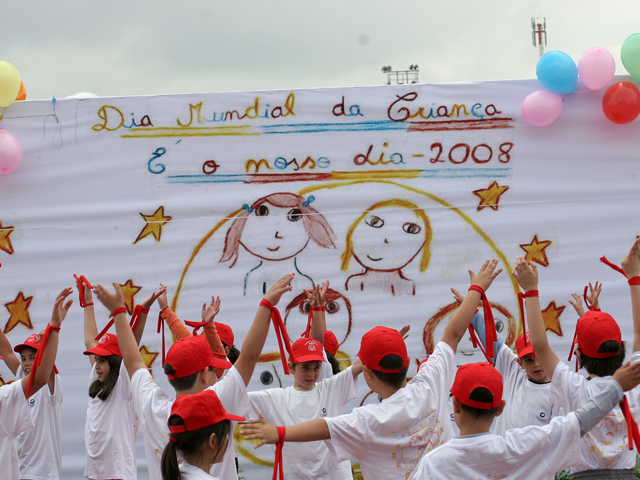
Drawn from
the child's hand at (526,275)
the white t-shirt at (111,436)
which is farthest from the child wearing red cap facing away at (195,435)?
the white t-shirt at (111,436)

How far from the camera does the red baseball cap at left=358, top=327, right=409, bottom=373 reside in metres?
2.66

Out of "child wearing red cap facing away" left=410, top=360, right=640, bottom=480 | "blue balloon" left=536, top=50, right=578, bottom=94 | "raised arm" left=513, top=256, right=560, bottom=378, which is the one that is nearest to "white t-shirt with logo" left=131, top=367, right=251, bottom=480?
"child wearing red cap facing away" left=410, top=360, right=640, bottom=480

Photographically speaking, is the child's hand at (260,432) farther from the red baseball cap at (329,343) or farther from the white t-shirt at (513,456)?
the red baseball cap at (329,343)

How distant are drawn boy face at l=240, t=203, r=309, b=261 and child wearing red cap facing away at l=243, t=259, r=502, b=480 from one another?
221 cm

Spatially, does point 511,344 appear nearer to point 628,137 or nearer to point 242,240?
point 628,137

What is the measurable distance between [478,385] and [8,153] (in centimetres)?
383

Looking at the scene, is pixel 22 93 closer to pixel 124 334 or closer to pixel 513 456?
pixel 124 334

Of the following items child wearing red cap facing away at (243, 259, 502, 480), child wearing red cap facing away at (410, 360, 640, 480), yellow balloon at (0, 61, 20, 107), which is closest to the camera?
child wearing red cap facing away at (410, 360, 640, 480)

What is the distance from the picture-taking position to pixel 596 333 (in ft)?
9.04

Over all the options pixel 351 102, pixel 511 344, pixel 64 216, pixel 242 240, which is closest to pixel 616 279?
pixel 511 344

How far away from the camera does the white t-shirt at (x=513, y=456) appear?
7.23 feet

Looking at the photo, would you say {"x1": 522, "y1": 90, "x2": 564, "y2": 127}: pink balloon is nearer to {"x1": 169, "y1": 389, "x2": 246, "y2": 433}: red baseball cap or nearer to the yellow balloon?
{"x1": 169, "y1": 389, "x2": 246, "y2": 433}: red baseball cap

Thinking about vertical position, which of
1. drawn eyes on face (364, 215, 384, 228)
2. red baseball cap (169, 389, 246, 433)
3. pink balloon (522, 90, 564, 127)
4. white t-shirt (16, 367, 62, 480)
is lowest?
white t-shirt (16, 367, 62, 480)

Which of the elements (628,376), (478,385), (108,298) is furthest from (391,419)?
(108,298)
